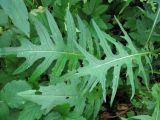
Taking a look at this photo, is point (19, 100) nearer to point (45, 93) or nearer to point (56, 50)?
point (45, 93)

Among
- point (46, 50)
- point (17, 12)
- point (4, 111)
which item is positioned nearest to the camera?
point (17, 12)

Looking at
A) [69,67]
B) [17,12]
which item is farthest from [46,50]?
[17,12]

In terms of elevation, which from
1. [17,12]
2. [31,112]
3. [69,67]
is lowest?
[31,112]

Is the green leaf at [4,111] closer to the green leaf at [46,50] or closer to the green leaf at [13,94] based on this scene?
the green leaf at [13,94]

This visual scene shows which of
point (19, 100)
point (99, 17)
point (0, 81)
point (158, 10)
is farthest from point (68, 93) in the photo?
point (158, 10)

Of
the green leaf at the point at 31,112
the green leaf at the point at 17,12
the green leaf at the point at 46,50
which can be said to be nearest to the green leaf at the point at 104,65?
the green leaf at the point at 46,50

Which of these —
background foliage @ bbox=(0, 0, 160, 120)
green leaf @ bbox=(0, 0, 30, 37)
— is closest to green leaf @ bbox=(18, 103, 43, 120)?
background foliage @ bbox=(0, 0, 160, 120)

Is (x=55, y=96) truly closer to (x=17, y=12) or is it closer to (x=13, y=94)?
(x=13, y=94)
